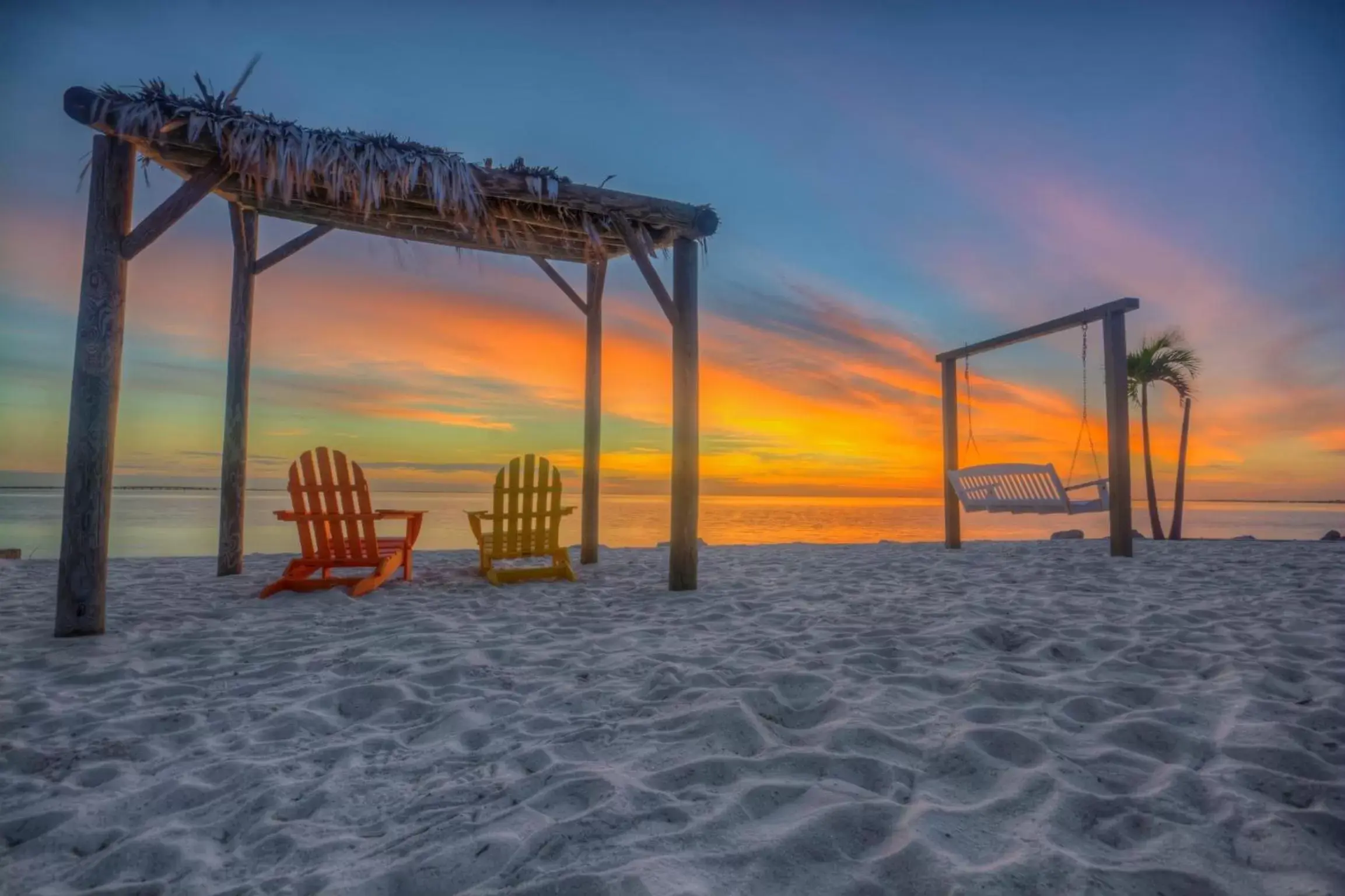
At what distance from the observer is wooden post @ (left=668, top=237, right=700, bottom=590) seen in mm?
4918

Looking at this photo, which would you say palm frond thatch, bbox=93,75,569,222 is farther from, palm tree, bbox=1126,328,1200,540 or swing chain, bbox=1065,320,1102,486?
palm tree, bbox=1126,328,1200,540

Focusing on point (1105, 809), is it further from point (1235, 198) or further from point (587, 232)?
point (1235, 198)

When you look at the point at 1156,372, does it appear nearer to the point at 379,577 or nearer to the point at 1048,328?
the point at 1048,328

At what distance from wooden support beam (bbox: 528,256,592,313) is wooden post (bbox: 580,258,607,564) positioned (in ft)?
0.33

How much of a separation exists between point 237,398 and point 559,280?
3.32 m

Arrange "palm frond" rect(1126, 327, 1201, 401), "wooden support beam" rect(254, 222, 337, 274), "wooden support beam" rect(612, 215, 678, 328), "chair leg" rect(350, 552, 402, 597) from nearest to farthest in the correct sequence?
"chair leg" rect(350, 552, 402, 597), "wooden support beam" rect(612, 215, 678, 328), "wooden support beam" rect(254, 222, 337, 274), "palm frond" rect(1126, 327, 1201, 401)

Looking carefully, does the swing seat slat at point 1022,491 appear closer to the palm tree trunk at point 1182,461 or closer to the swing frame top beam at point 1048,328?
the swing frame top beam at point 1048,328

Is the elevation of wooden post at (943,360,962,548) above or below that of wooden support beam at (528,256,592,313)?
below

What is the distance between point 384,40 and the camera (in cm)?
714

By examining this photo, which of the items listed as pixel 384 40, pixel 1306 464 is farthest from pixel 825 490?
pixel 384 40

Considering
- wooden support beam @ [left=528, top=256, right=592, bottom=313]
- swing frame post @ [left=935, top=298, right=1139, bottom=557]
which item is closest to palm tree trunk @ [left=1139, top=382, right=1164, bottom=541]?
swing frame post @ [left=935, top=298, right=1139, bottom=557]

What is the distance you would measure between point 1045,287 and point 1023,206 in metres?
3.04

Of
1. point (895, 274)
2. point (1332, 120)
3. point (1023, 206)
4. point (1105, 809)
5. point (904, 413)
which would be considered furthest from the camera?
point (904, 413)

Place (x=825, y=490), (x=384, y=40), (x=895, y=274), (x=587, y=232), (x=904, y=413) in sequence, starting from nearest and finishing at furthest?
(x=587, y=232)
(x=384, y=40)
(x=895, y=274)
(x=904, y=413)
(x=825, y=490)
